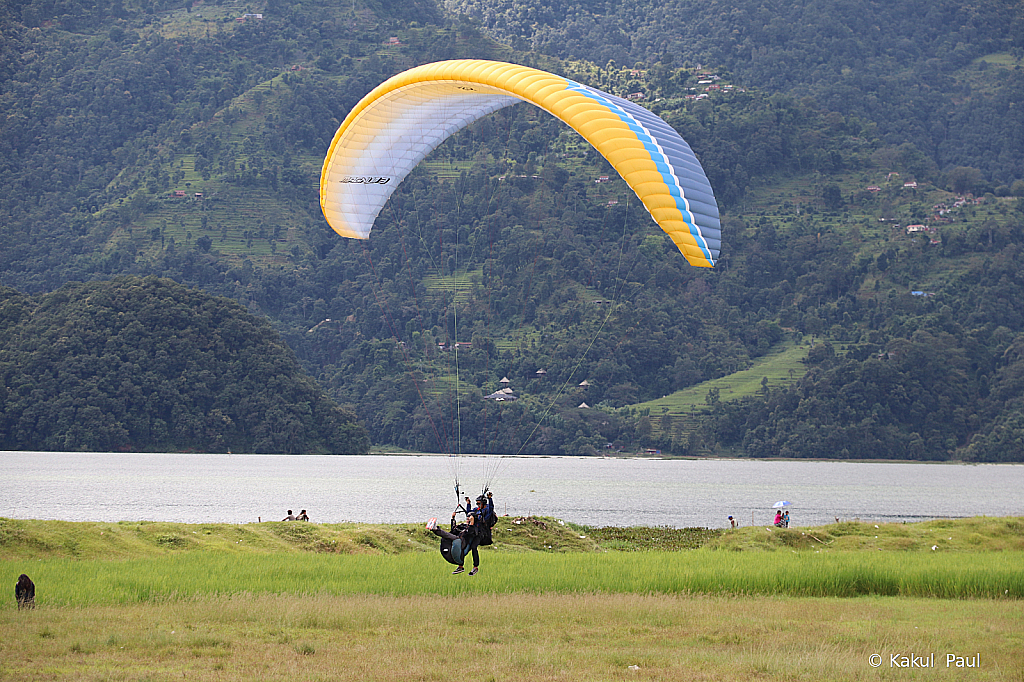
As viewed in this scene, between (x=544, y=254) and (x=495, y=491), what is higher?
(x=544, y=254)

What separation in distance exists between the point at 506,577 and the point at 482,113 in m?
9.15

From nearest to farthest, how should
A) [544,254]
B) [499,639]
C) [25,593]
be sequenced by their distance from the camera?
1. [499,639]
2. [25,593]
3. [544,254]

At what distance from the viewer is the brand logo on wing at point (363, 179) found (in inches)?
770

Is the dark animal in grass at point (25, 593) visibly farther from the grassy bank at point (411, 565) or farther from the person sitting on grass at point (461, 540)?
the person sitting on grass at point (461, 540)

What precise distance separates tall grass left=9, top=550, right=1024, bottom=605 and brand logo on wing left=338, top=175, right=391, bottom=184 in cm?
672

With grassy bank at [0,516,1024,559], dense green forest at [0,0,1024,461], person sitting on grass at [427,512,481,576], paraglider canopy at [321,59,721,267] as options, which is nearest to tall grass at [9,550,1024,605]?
person sitting on grass at [427,512,481,576]

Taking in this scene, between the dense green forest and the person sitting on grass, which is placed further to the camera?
the dense green forest

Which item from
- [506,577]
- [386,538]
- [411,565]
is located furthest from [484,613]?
[386,538]

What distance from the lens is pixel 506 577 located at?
1495cm

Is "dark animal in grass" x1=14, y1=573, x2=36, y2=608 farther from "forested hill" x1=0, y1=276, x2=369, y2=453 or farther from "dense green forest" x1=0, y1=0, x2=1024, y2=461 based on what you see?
"dense green forest" x1=0, y1=0, x2=1024, y2=461

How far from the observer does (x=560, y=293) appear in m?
138

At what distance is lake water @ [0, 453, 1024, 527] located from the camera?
53.0 meters

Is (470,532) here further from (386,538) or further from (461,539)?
(386,538)

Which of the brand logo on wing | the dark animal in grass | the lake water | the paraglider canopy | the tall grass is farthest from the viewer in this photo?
the lake water
